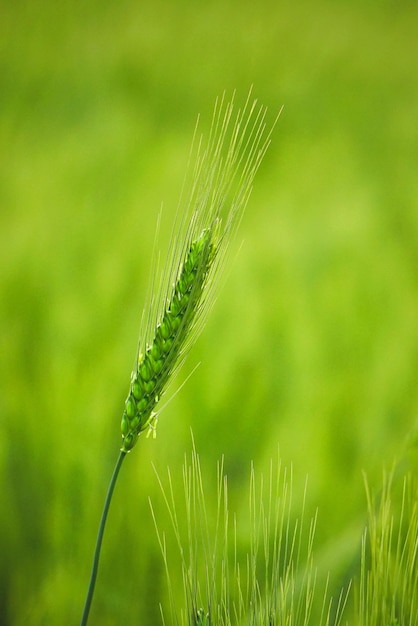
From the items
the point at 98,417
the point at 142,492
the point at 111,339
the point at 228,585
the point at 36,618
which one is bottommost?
the point at 36,618

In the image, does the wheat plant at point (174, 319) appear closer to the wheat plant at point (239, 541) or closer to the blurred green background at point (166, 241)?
the blurred green background at point (166, 241)

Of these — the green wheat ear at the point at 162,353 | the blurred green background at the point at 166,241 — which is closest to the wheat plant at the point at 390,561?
the blurred green background at the point at 166,241

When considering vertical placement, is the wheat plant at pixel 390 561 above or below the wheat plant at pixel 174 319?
below

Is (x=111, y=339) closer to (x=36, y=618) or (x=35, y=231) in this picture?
(x=35, y=231)

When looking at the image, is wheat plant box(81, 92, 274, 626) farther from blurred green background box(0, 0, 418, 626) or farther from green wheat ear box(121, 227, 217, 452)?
blurred green background box(0, 0, 418, 626)

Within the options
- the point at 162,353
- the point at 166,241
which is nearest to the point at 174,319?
the point at 162,353

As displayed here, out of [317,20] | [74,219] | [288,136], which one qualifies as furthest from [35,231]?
[317,20]

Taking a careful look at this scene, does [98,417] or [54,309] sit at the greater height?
[54,309]

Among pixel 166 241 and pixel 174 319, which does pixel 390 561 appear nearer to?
pixel 174 319
